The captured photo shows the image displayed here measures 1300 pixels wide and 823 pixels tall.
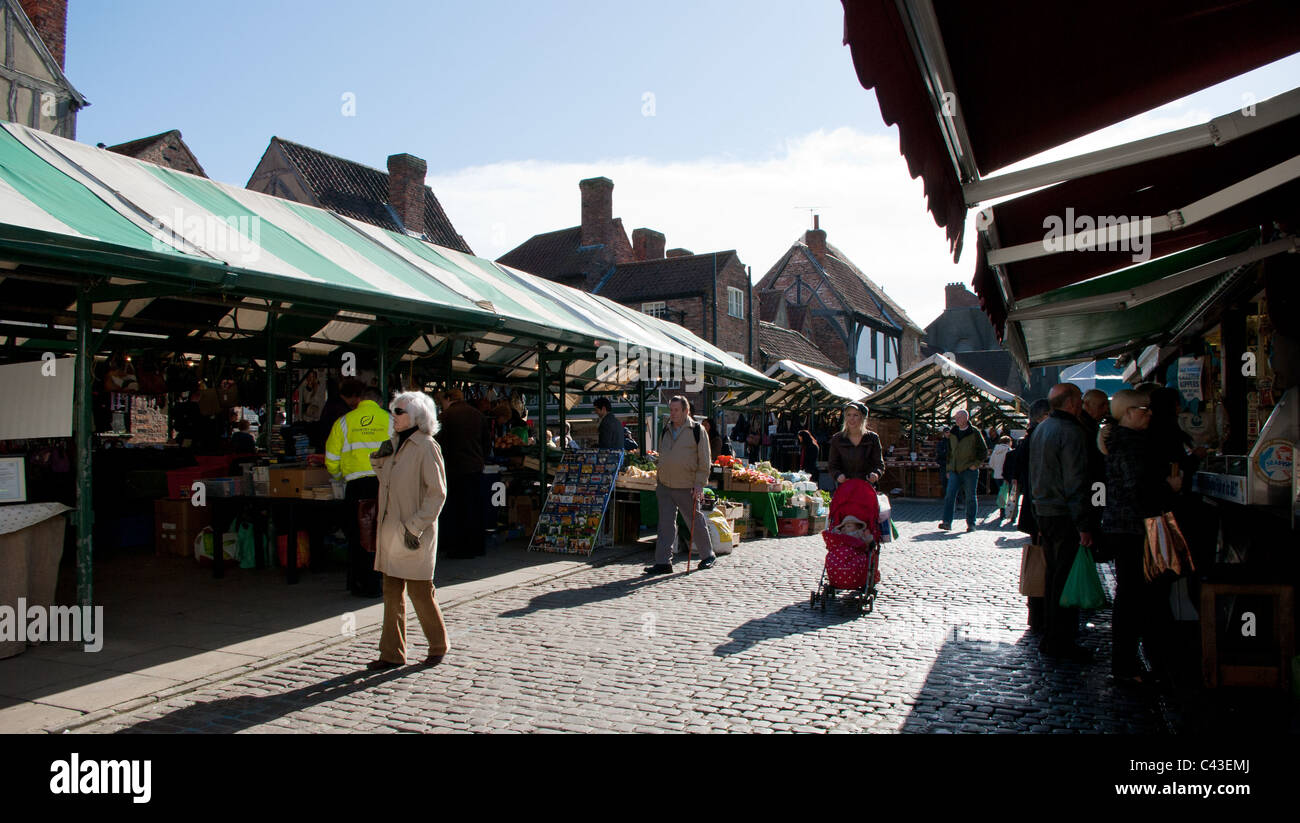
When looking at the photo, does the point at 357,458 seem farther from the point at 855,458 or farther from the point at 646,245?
the point at 646,245

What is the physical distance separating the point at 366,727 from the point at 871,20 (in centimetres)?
427

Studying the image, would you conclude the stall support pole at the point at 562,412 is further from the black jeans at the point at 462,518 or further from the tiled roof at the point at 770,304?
the tiled roof at the point at 770,304

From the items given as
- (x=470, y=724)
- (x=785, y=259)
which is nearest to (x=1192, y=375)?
(x=470, y=724)

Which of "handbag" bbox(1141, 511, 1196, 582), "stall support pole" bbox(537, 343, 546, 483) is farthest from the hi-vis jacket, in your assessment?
"handbag" bbox(1141, 511, 1196, 582)

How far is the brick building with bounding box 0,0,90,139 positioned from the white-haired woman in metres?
21.9

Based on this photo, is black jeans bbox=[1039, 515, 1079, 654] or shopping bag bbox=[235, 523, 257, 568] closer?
black jeans bbox=[1039, 515, 1079, 654]

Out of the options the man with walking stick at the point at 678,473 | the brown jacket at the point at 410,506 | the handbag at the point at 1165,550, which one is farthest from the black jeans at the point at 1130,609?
the man with walking stick at the point at 678,473

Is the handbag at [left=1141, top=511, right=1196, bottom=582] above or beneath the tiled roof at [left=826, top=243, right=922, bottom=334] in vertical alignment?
beneath

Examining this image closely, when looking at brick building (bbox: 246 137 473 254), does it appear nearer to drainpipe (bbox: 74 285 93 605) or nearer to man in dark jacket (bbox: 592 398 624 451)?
man in dark jacket (bbox: 592 398 624 451)

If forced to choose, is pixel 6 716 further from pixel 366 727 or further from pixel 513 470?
pixel 513 470

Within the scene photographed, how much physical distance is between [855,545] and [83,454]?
6.20 m

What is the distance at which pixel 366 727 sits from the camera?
4762 mm

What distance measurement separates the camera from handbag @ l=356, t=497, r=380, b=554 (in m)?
7.91

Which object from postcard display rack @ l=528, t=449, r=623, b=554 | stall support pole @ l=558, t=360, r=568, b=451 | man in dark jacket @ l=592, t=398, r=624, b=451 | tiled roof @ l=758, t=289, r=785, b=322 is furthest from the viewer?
tiled roof @ l=758, t=289, r=785, b=322
